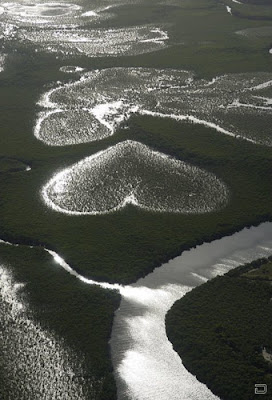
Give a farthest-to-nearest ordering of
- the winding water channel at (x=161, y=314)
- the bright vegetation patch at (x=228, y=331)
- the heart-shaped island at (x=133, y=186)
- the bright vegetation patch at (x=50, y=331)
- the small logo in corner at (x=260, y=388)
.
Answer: the heart-shaped island at (x=133, y=186)
the winding water channel at (x=161, y=314)
the bright vegetation patch at (x=228, y=331)
the bright vegetation patch at (x=50, y=331)
the small logo in corner at (x=260, y=388)

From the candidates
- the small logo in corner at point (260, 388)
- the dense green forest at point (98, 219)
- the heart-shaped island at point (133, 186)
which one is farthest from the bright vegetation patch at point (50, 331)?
the heart-shaped island at point (133, 186)

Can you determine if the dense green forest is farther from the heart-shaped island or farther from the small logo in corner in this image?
the heart-shaped island

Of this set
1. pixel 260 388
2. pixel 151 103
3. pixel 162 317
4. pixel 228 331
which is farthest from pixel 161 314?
pixel 151 103

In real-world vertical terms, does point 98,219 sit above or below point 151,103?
below

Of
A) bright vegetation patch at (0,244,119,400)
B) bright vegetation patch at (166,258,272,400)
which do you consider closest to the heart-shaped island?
bright vegetation patch at (0,244,119,400)

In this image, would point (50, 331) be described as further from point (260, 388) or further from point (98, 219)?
point (260, 388)

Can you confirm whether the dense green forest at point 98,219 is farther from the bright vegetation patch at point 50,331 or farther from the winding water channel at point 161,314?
the winding water channel at point 161,314
